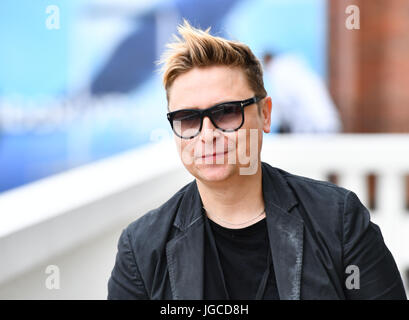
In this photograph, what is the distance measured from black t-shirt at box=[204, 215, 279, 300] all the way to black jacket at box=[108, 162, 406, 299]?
0.03 metres

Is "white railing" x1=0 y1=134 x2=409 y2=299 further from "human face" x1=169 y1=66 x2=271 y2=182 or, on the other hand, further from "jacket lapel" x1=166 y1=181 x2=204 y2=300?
"human face" x1=169 y1=66 x2=271 y2=182

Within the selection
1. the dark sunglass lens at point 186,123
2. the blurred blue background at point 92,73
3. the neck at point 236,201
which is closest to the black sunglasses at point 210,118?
the dark sunglass lens at point 186,123

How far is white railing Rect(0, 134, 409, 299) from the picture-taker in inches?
49.8

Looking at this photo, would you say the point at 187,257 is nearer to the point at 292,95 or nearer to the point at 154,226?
the point at 154,226

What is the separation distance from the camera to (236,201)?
1130 mm

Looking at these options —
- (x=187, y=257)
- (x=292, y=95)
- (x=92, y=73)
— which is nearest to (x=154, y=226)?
(x=187, y=257)

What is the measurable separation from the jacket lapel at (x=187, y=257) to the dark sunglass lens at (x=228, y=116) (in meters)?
0.20

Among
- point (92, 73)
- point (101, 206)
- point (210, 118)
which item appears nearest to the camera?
point (210, 118)

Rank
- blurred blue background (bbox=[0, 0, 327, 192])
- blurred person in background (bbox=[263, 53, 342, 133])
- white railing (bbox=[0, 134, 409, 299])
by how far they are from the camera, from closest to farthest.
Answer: white railing (bbox=[0, 134, 409, 299])
blurred person in background (bbox=[263, 53, 342, 133])
blurred blue background (bbox=[0, 0, 327, 192])

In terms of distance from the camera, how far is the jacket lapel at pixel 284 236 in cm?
104

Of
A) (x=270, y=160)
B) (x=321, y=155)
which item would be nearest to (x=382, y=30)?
(x=321, y=155)

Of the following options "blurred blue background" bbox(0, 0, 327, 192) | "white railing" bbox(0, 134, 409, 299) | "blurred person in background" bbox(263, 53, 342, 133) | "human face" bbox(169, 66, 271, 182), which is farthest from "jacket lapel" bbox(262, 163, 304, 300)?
"blurred blue background" bbox(0, 0, 327, 192)

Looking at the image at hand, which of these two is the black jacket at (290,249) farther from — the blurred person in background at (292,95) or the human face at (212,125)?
the blurred person in background at (292,95)

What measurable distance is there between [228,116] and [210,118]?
0.04 meters
